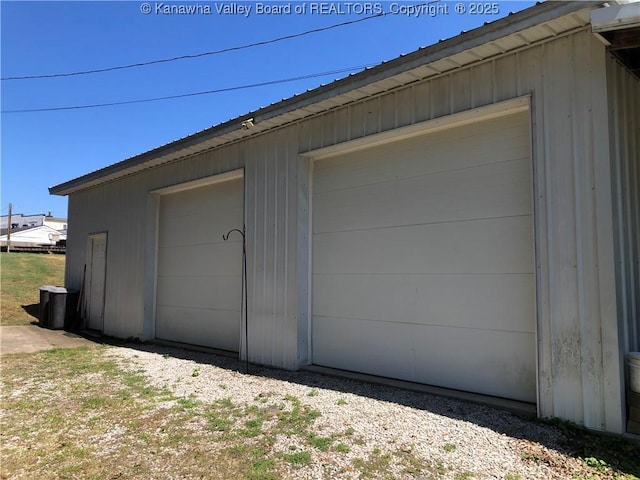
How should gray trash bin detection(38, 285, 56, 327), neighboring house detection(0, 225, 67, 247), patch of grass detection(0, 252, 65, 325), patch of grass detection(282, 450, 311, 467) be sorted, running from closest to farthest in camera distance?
patch of grass detection(282, 450, 311, 467) → gray trash bin detection(38, 285, 56, 327) → patch of grass detection(0, 252, 65, 325) → neighboring house detection(0, 225, 67, 247)

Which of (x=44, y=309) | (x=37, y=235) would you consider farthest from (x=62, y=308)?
(x=37, y=235)

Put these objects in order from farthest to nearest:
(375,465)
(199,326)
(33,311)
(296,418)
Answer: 1. (33,311)
2. (199,326)
3. (296,418)
4. (375,465)

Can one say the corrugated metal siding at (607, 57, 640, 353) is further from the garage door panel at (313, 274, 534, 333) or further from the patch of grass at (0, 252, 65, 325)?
the patch of grass at (0, 252, 65, 325)

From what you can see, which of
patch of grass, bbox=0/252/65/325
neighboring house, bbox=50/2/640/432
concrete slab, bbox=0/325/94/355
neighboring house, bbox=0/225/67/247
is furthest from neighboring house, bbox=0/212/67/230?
neighboring house, bbox=50/2/640/432

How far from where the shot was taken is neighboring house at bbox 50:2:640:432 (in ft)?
12.5

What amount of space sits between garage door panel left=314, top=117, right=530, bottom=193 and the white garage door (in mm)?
2193

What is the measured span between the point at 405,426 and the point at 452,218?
2.37m

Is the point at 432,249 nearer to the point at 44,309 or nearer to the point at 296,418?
the point at 296,418

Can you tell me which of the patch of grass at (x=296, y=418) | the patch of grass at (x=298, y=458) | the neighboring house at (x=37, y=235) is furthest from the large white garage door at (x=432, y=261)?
the neighboring house at (x=37, y=235)

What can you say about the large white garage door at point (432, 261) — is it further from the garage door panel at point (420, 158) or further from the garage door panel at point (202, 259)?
the garage door panel at point (202, 259)

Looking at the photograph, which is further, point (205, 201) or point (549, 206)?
point (205, 201)

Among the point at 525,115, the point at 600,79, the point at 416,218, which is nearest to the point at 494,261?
the point at 416,218

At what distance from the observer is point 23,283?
16.1 meters

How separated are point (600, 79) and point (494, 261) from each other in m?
1.95
